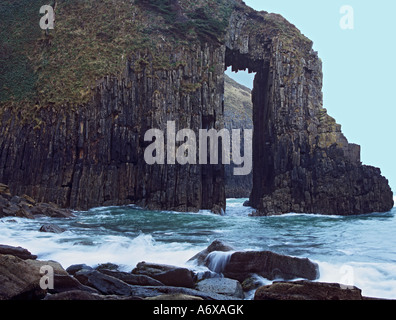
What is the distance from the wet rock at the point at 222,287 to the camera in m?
7.64

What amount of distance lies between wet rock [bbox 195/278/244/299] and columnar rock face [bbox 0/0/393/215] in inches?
1059

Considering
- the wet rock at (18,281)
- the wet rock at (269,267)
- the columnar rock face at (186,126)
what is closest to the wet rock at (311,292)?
the wet rock at (269,267)

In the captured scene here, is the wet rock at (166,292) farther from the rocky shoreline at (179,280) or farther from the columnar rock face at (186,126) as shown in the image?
the columnar rock face at (186,126)

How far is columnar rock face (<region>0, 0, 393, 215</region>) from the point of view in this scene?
111ft

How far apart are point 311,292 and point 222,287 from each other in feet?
7.02

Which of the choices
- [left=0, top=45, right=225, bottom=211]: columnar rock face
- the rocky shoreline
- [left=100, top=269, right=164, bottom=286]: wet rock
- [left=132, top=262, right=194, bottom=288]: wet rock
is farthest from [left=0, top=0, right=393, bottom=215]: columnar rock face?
[left=100, top=269, right=164, bottom=286]: wet rock

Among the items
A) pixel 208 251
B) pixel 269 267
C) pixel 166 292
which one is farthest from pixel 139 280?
pixel 269 267

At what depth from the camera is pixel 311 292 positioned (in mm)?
6438

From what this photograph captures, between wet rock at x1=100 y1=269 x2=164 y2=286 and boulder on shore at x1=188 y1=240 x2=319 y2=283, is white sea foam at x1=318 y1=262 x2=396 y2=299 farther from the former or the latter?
wet rock at x1=100 y1=269 x2=164 y2=286

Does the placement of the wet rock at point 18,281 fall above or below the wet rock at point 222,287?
above

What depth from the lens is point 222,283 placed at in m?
8.09
